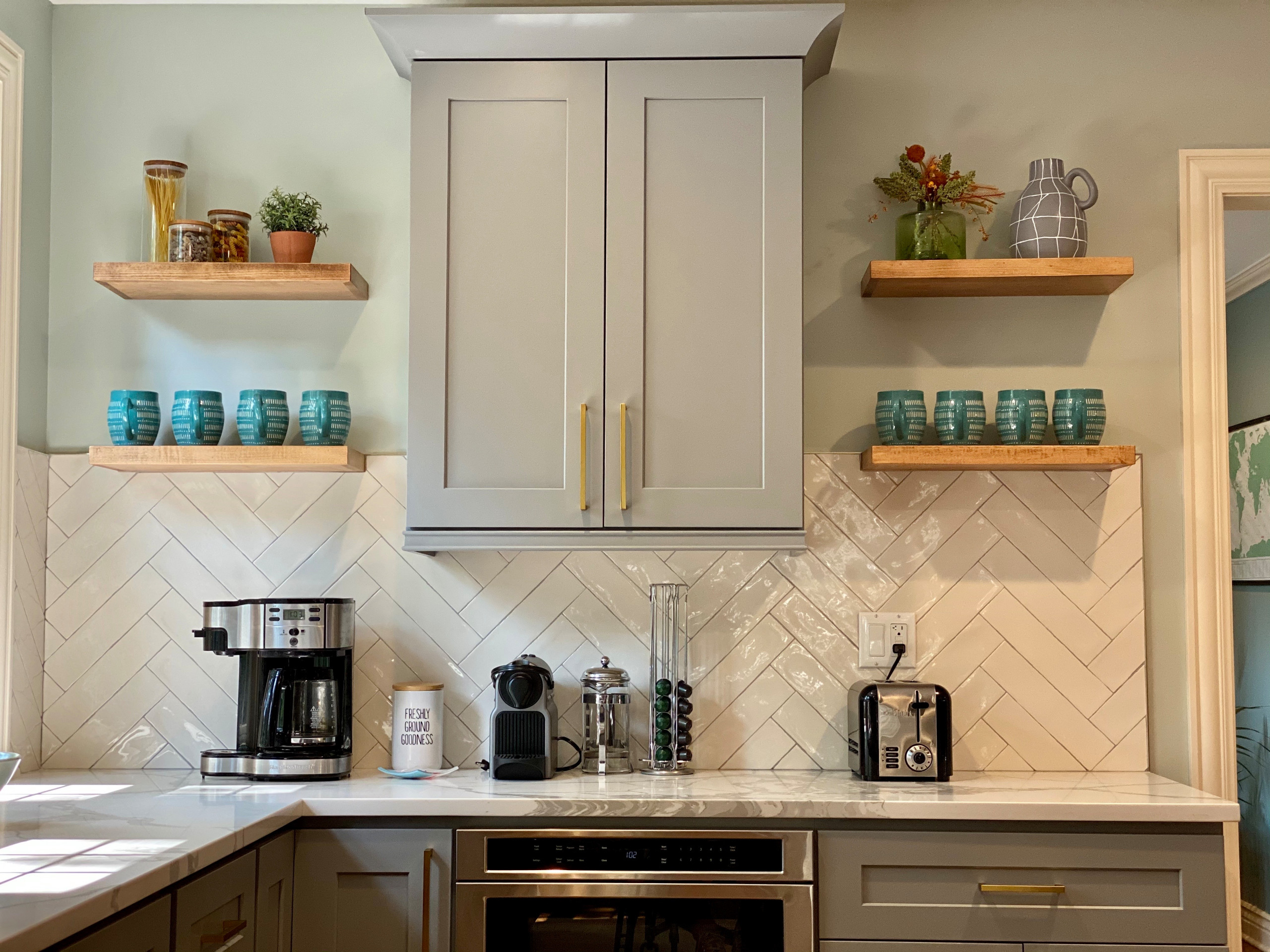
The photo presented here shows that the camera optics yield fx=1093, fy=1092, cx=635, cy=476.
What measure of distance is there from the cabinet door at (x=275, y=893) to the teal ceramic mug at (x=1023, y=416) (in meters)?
1.70

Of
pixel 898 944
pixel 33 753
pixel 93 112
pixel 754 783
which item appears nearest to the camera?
pixel 898 944

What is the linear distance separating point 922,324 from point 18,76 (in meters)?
2.20

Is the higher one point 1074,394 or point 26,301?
point 26,301

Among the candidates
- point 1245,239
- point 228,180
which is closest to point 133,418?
point 228,180

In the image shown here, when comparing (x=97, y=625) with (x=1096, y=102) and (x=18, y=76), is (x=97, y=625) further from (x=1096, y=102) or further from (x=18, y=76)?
(x=1096, y=102)

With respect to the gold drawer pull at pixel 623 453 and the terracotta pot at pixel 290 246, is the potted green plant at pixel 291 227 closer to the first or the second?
the terracotta pot at pixel 290 246

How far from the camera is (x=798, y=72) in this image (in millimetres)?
2342

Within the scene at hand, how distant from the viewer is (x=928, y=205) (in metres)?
2.51

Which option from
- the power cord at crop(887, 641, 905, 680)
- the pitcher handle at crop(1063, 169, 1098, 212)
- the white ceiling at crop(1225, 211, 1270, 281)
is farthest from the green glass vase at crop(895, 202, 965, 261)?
the white ceiling at crop(1225, 211, 1270, 281)

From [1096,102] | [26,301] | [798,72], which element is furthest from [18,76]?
[1096,102]

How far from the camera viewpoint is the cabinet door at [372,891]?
6.63ft

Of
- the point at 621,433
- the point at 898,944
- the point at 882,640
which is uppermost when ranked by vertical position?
the point at 621,433

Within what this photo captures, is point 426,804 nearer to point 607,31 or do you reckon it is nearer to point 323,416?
point 323,416

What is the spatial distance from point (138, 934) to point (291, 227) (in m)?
1.59
